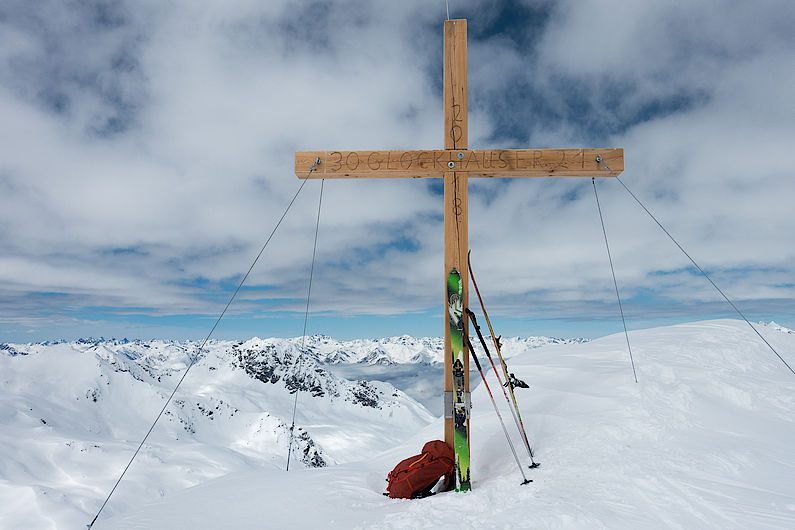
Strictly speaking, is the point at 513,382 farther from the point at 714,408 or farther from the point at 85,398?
the point at 85,398

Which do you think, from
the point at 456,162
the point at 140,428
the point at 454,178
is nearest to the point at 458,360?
the point at 454,178

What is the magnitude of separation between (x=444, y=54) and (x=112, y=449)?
10538 centimetres

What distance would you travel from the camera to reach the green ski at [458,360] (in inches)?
171

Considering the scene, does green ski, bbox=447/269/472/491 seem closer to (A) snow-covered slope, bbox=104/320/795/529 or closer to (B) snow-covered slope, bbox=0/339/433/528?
(A) snow-covered slope, bbox=104/320/795/529

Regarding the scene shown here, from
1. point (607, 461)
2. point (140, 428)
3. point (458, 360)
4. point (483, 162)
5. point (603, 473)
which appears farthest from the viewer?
point (140, 428)

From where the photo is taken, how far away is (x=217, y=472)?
74.6 metres

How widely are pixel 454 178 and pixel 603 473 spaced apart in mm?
3646

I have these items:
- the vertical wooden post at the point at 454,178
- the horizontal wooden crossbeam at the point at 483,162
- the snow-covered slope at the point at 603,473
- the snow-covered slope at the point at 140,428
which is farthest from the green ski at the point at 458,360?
the snow-covered slope at the point at 140,428

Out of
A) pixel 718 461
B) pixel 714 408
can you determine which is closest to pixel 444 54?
pixel 718 461

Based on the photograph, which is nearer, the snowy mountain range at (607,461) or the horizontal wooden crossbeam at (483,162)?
the snowy mountain range at (607,461)

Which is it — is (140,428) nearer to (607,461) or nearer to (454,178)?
(454,178)

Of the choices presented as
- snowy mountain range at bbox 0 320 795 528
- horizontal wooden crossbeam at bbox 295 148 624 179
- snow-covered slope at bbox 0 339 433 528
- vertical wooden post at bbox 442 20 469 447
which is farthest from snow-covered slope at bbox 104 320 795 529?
horizontal wooden crossbeam at bbox 295 148 624 179

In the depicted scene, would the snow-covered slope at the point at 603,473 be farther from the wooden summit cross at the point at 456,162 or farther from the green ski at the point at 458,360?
the wooden summit cross at the point at 456,162

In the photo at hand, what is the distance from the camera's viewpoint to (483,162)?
486cm
